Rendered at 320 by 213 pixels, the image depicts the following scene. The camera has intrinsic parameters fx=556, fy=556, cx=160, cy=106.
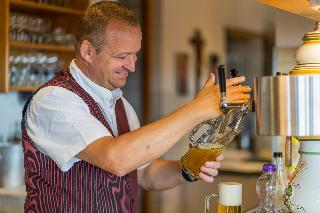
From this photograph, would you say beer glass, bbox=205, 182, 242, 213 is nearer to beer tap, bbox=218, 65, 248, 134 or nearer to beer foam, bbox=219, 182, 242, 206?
beer foam, bbox=219, 182, 242, 206

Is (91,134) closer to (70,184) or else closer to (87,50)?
(70,184)

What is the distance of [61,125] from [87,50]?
0.91 ft

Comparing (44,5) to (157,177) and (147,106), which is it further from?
(157,177)

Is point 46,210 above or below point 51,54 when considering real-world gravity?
below

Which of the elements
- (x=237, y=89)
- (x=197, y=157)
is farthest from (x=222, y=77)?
(x=197, y=157)

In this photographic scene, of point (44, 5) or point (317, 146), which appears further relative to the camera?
point (44, 5)

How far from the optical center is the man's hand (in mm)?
1574

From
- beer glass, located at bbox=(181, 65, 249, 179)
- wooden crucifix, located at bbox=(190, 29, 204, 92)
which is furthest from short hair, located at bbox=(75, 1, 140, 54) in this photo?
wooden crucifix, located at bbox=(190, 29, 204, 92)

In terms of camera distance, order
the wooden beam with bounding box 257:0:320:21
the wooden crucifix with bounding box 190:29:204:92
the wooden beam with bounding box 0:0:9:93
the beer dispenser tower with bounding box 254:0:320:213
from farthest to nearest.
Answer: the wooden crucifix with bounding box 190:29:204:92, the wooden beam with bounding box 0:0:9:93, the wooden beam with bounding box 257:0:320:21, the beer dispenser tower with bounding box 254:0:320:213

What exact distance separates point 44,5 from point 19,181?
1.19 metres

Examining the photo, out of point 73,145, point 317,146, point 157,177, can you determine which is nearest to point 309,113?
point 317,146

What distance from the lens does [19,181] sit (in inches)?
144

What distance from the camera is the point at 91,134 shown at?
1546mm

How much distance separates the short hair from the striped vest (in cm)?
15
